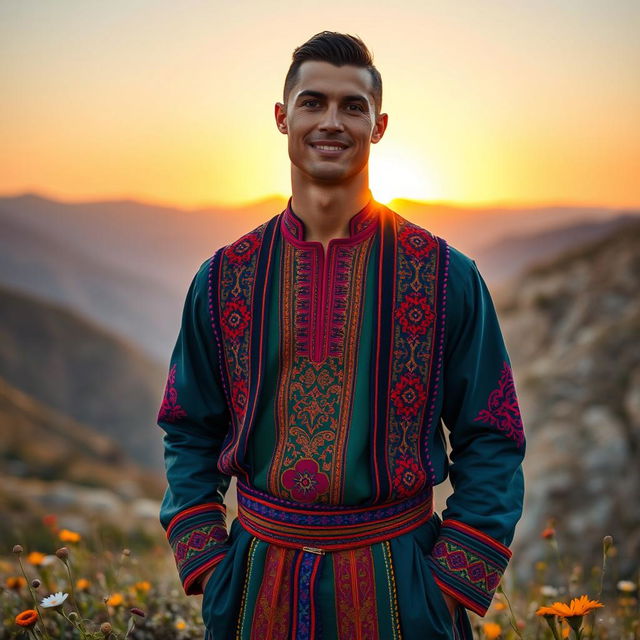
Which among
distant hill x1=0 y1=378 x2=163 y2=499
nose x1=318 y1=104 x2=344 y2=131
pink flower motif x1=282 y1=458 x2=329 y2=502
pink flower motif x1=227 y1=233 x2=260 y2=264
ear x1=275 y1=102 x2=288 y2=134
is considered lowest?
distant hill x1=0 y1=378 x2=163 y2=499

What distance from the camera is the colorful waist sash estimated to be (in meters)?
1.99

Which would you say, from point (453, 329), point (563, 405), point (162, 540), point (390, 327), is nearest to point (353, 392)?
point (390, 327)

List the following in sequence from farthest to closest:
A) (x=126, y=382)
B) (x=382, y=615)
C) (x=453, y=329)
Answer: (x=126, y=382) < (x=453, y=329) < (x=382, y=615)

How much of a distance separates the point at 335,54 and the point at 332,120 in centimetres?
22

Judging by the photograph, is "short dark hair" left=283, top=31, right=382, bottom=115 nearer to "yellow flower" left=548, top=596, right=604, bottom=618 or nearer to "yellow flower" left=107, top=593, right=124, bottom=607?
"yellow flower" left=548, top=596, right=604, bottom=618

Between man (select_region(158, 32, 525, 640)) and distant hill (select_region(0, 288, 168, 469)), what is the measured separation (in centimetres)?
4014

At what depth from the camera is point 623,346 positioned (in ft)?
32.5

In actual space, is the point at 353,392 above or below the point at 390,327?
below

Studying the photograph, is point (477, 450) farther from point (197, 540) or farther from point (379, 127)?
point (379, 127)

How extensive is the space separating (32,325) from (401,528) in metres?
47.2

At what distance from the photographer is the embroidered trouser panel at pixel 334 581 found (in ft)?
6.47

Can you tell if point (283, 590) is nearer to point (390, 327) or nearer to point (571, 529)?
point (390, 327)

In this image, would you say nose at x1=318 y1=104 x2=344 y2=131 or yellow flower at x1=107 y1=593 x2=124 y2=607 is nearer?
nose at x1=318 y1=104 x2=344 y2=131

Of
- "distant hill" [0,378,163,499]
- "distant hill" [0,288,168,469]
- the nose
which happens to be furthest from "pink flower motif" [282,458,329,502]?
"distant hill" [0,288,168,469]
